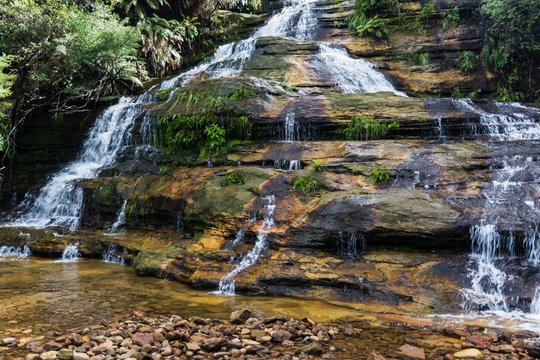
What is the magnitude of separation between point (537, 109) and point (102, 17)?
594 inches

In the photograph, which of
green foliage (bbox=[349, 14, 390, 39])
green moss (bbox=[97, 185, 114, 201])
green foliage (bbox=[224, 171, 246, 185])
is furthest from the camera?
green foliage (bbox=[349, 14, 390, 39])

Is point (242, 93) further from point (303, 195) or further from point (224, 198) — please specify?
point (303, 195)

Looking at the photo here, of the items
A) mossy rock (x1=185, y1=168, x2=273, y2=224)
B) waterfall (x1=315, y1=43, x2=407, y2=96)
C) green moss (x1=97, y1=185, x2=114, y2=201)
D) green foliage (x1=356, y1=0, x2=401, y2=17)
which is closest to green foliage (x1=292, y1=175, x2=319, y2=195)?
mossy rock (x1=185, y1=168, x2=273, y2=224)

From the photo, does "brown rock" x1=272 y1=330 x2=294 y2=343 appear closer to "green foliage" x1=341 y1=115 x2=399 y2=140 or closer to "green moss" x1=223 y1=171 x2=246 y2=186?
"green moss" x1=223 y1=171 x2=246 y2=186

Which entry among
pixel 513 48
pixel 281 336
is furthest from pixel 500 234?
pixel 513 48

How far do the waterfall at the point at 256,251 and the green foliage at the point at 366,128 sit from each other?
11.5 ft

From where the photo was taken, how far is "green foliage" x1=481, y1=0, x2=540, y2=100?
15578 mm

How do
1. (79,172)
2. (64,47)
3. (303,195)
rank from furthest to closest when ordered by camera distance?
1. (79,172)
2. (64,47)
3. (303,195)

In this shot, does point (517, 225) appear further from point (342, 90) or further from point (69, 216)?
point (69, 216)

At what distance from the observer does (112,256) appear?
1060 cm

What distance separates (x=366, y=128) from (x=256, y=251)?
5.01 m

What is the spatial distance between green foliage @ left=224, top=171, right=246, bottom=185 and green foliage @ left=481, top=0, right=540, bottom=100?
1080cm

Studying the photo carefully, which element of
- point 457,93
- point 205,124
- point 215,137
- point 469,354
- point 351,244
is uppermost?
point 457,93

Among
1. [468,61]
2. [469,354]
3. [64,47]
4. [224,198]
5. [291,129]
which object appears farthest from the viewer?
[468,61]
